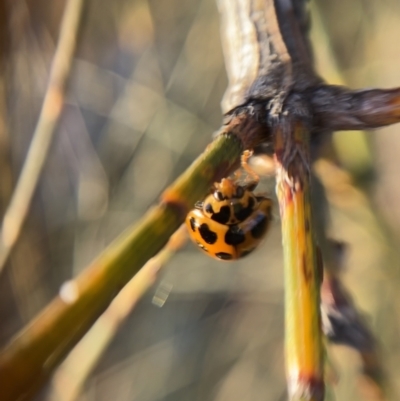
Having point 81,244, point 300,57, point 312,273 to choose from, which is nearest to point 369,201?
point 300,57

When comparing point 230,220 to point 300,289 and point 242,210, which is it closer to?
point 242,210

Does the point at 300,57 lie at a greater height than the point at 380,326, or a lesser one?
greater

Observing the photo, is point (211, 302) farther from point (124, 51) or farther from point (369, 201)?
point (124, 51)

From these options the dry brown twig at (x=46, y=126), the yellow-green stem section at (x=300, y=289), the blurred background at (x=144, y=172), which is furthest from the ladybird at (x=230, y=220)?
the dry brown twig at (x=46, y=126)

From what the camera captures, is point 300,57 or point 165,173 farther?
point 165,173

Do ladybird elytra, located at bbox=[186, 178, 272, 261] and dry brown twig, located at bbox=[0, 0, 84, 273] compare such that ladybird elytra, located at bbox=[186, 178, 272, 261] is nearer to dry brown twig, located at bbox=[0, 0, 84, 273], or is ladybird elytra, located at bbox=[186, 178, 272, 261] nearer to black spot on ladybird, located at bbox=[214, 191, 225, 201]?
black spot on ladybird, located at bbox=[214, 191, 225, 201]

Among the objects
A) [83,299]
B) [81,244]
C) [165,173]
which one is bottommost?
[81,244]

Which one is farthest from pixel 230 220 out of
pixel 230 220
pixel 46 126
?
pixel 46 126

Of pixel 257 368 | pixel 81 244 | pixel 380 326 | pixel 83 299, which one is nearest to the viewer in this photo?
pixel 83 299
